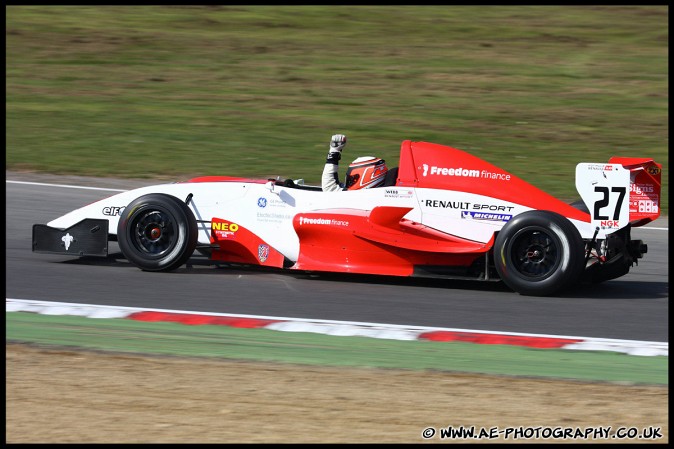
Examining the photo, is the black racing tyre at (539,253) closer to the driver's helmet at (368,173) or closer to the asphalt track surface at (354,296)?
the asphalt track surface at (354,296)

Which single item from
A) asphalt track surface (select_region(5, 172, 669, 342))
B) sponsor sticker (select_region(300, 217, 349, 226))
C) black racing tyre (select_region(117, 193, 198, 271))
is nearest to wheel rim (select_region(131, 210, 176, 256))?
black racing tyre (select_region(117, 193, 198, 271))

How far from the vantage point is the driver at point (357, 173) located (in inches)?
380

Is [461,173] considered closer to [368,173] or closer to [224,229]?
[368,173]

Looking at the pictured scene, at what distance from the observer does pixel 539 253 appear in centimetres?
895

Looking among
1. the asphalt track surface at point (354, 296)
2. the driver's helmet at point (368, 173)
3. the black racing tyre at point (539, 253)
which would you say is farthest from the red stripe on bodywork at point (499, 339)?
the driver's helmet at point (368, 173)

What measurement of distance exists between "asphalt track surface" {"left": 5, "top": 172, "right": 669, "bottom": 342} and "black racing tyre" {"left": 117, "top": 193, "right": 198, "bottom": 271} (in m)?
0.17

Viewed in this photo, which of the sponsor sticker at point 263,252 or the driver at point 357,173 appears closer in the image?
the driver at point 357,173

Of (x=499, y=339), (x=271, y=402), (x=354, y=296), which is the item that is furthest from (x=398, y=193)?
(x=271, y=402)

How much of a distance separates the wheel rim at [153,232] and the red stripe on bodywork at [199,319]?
1.51m

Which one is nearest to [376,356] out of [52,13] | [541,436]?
[541,436]

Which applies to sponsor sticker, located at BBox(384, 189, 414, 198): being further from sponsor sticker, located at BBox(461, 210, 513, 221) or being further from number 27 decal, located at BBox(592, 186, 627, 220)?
number 27 decal, located at BBox(592, 186, 627, 220)

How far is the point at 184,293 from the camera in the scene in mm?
9203

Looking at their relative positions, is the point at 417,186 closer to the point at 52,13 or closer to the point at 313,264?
the point at 313,264

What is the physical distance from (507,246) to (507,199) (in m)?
0.57
